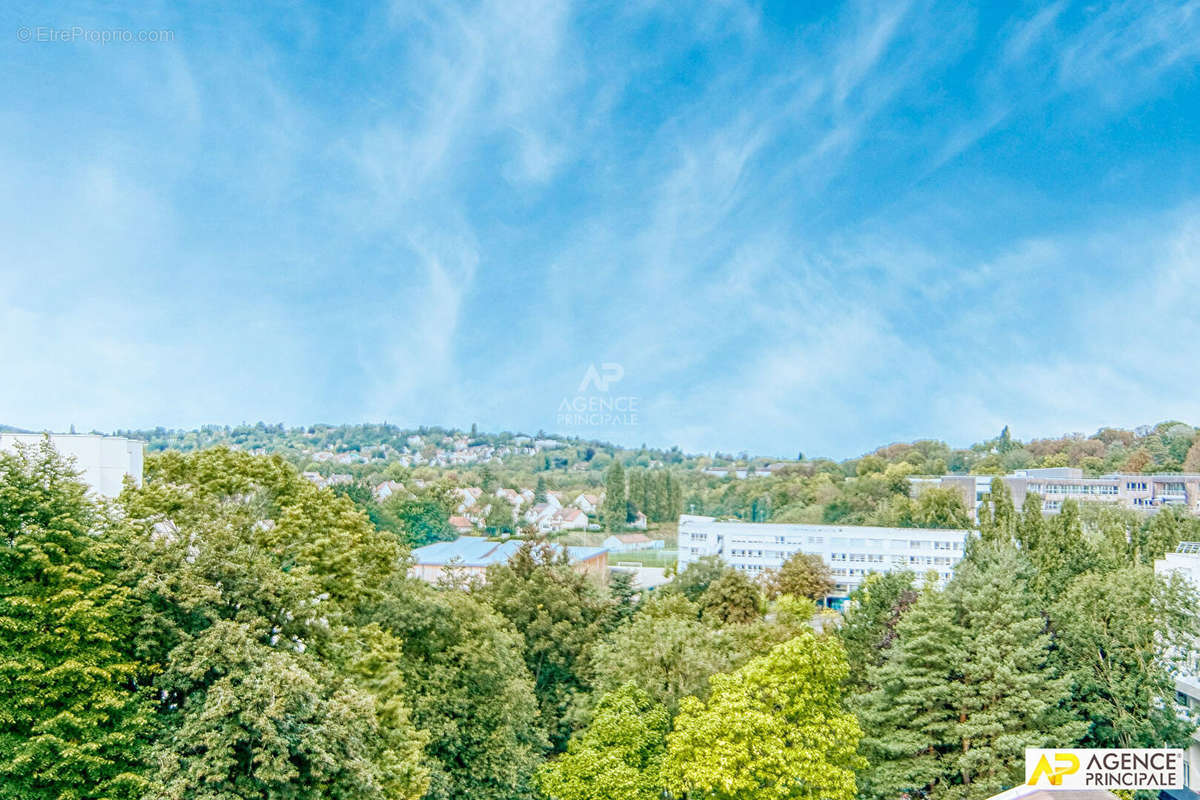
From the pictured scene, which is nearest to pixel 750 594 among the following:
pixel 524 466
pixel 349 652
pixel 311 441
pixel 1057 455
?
A: pixel 349 652

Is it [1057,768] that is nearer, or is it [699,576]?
→ [1057,768]

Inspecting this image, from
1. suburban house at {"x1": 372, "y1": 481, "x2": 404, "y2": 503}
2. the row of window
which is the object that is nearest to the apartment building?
the row of window

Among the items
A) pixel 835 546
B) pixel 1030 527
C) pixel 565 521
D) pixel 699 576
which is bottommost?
pixel 699 576

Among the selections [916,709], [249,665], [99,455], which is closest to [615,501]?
[916,709]

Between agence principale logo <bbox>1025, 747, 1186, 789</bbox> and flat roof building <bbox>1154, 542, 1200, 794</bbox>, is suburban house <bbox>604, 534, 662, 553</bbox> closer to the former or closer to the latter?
flat roof building <bbox>1154, 542, 1200, 794</bbox>

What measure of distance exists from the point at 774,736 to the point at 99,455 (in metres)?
15.6

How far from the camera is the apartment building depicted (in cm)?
6612

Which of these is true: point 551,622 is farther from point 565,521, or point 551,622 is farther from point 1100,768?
point 565,521

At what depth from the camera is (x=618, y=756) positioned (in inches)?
740

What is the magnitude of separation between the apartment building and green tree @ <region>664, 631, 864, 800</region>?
175 feet

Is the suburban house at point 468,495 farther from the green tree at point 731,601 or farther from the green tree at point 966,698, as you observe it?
the green tree at point 966,698

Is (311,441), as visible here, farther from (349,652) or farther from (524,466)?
(349,652)

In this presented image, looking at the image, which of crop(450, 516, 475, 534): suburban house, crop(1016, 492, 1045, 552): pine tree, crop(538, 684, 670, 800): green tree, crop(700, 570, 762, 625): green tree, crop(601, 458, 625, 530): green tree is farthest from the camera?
crop(601, 458, 625, 530): green tree

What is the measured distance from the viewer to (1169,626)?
1953cm
